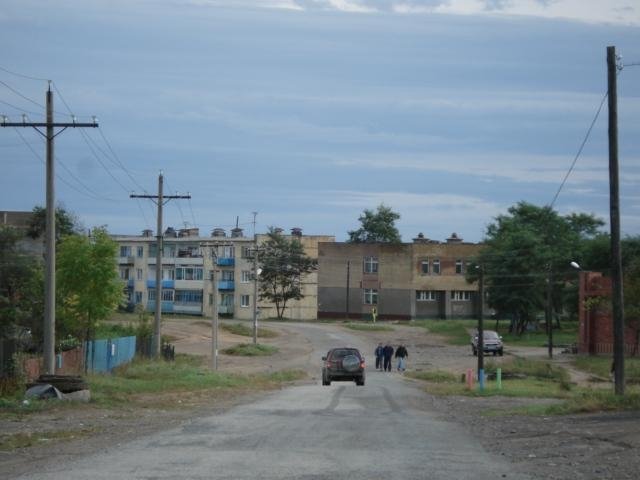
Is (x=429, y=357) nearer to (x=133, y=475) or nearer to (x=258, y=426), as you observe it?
(x=258, y=426)

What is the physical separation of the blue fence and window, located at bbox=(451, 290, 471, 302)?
67.3 meters

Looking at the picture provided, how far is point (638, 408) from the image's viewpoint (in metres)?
24.6

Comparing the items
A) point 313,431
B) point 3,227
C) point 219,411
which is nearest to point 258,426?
point 313,431

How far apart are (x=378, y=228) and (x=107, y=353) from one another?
10047 centimetres

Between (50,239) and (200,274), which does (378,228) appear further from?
(50,239)

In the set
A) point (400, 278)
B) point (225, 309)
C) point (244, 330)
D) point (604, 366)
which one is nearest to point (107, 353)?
point (604, 366)

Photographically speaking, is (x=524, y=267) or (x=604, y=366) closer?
(x=604, y=366)

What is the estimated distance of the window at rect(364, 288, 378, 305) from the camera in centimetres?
11538

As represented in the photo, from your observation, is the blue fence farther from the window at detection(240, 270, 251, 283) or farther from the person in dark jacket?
the window at detection(240, 270, 251, 283)

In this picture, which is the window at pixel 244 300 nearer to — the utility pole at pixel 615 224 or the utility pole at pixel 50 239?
the utility pole at pixel 50 239

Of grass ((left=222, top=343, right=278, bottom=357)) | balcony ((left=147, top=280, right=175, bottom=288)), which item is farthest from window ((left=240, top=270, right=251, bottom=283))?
grass ((left=222, top=343, right=278, bottom=357))

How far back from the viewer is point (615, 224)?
26.4 m

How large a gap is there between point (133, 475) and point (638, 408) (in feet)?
51.7

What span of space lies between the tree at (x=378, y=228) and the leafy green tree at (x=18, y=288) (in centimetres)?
9084
